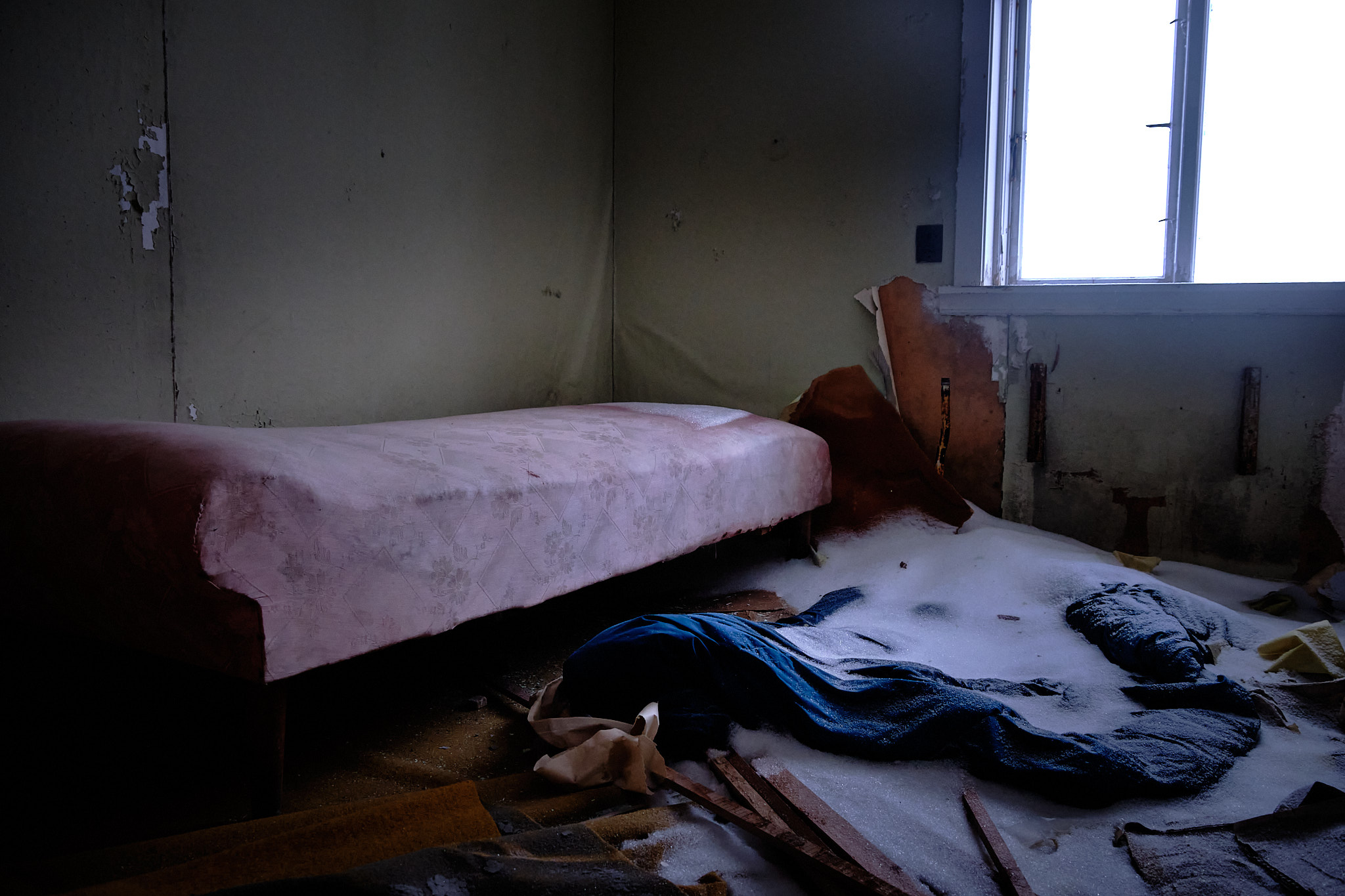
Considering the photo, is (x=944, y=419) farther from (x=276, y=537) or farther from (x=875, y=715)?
(x=276, y=537)

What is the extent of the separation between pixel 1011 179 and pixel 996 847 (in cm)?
259

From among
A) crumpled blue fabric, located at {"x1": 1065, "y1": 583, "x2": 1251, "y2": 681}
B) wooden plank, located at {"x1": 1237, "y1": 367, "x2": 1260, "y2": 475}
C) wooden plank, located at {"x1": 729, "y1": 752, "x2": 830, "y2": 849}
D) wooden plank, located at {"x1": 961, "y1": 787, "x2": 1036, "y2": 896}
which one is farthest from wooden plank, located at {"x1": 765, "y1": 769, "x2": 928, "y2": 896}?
wooden plank, located at {"x1": 1237, "y1": 367, "x2": 1260, "y2": 475}

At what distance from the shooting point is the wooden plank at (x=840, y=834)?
115 centimetres

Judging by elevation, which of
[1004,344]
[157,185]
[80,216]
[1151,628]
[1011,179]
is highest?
[1011,179]

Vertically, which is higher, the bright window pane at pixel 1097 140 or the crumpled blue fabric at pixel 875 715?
the bright window pane at pixel 1097 140

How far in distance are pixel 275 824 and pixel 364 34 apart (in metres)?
2.37

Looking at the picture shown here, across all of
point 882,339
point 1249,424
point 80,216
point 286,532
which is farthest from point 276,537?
point 1249,424

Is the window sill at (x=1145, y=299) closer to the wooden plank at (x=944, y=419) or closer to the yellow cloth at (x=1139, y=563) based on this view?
the wooden plank at (x=944, y=419)

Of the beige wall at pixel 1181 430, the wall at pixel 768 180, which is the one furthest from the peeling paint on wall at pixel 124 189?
the beige wall at pixel 1181 430

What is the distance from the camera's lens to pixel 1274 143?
2.64m

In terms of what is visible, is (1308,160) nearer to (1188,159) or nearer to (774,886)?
(1188,159)

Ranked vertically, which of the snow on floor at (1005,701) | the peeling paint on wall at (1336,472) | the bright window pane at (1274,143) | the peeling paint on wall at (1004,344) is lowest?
the snow on floor at (1005,701)

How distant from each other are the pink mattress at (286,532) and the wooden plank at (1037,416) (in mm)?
1793

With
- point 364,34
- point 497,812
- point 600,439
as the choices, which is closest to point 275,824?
point 497,812
